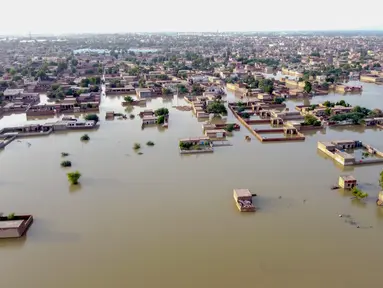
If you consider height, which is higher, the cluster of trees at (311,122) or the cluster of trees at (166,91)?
the cluster of trees at (166,91)

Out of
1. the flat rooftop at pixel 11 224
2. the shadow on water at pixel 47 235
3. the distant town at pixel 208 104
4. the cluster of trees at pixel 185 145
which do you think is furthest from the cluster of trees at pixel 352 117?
the flat rooftop at pixel 11 224

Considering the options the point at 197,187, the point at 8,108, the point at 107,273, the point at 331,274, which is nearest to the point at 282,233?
the point at 331,274

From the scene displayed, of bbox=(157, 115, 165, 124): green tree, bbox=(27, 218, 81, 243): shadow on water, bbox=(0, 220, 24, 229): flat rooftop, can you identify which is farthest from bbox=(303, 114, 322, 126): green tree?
bbox=(0, 220, 24, 229): flat rooftop

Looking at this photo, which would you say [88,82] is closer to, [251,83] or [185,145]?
[251,83]

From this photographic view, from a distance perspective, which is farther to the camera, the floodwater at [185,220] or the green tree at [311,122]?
the green tree at [311,122]

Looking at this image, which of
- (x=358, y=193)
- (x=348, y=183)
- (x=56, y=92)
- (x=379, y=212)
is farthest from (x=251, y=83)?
(x=379, y=212)

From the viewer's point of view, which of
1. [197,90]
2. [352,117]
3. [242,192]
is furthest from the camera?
[197,90]

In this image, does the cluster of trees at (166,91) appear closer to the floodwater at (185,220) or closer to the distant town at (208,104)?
the distant town at (208,104)

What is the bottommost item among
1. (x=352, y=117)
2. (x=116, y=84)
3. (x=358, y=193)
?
(x=358, y=193)

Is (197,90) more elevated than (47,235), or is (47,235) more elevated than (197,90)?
(197,90)
